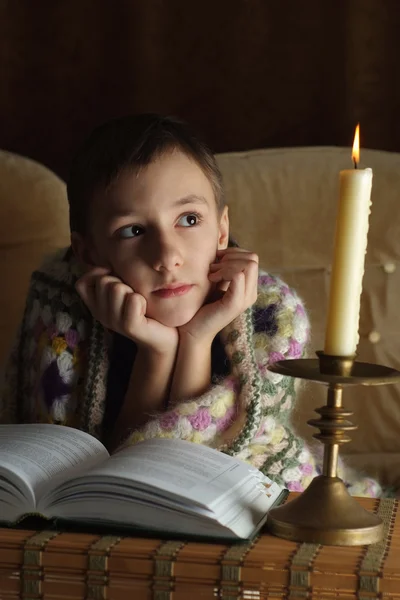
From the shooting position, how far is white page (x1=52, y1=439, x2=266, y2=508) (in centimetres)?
97

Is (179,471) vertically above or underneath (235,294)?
underneath

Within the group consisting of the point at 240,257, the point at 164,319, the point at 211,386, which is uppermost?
the point at 240,257

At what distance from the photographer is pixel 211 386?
1.47 metres

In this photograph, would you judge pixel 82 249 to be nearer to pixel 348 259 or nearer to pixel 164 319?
pixel 164 319

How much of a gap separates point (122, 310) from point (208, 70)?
3.16 ft

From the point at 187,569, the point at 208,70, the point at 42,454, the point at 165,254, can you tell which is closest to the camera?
the point at 187,569

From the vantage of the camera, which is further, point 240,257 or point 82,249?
point 82,249

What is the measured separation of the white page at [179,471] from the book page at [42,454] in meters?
0.05

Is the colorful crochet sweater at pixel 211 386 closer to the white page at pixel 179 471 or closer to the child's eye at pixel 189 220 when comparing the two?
the child's eye at pixel 189 220

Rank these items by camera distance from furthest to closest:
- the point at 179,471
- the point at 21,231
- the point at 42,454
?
the point at 21,231 → the point at 42,454 → the point at 179,471

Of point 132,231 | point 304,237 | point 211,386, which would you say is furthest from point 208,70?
point 211,386

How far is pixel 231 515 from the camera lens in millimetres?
970

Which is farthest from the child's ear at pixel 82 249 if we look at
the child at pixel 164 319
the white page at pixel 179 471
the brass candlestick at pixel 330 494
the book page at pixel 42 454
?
the brass candlestick at pixel 330 494

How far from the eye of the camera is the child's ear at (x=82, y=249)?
Result: 5.11 feet
